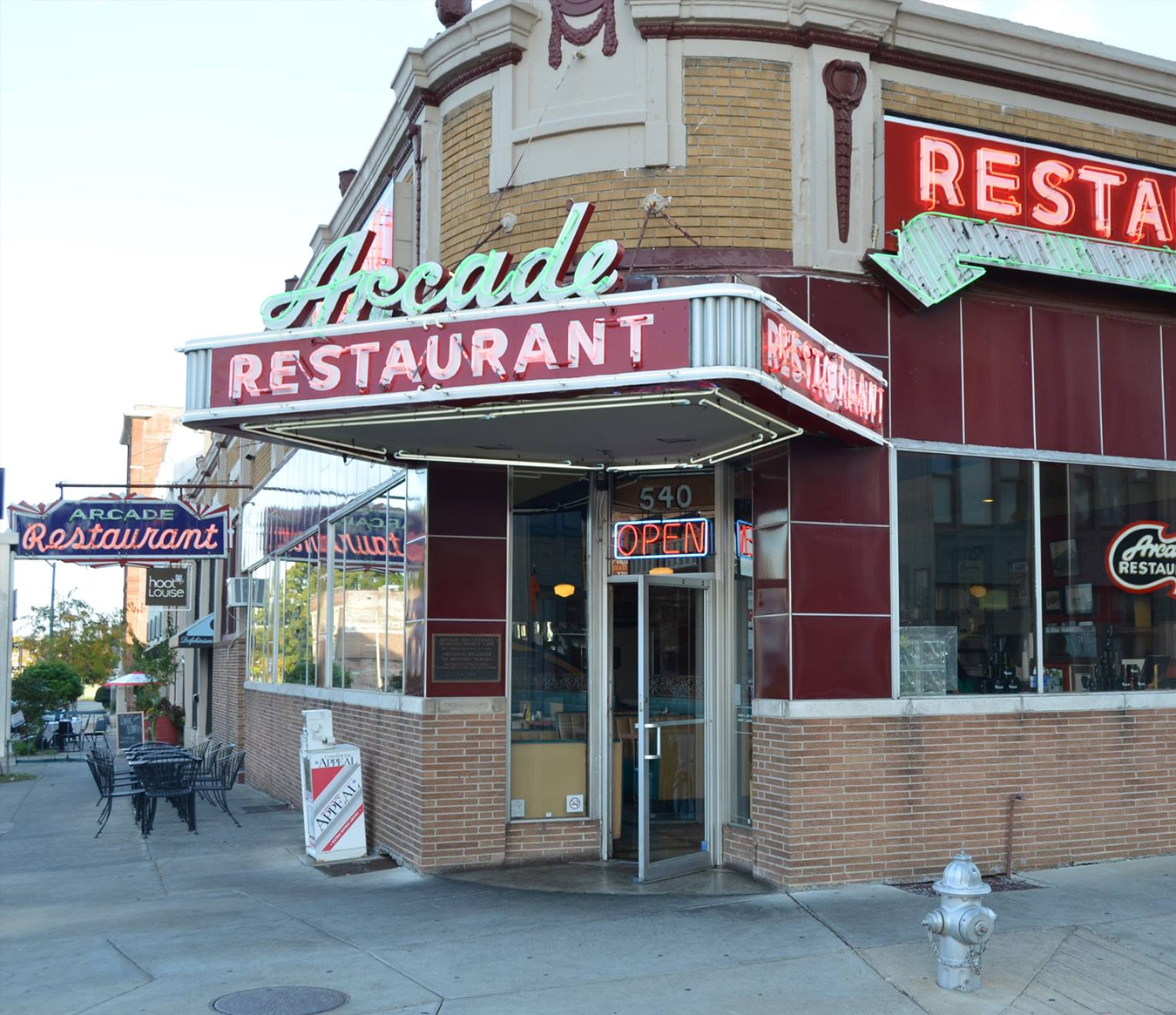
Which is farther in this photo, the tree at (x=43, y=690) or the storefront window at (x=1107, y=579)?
the tree at (x=43, y=690)

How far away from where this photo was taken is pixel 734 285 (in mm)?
8172

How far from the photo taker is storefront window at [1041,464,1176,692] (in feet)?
38.1

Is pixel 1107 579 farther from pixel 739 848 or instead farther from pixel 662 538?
pixel 739 848

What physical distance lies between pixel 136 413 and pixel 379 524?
70.2m

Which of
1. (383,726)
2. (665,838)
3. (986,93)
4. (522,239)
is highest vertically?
(986,93)

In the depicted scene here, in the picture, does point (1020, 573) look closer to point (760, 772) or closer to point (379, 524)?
point (760, 772)

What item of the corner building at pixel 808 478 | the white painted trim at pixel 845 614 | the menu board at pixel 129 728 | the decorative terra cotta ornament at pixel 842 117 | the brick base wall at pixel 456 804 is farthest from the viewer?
the menu board at pixel 129 728

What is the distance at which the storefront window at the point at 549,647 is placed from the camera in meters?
11.9

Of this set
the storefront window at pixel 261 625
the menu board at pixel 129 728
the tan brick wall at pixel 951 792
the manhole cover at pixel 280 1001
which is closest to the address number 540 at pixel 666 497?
the tan brick wall at pixel 951 792

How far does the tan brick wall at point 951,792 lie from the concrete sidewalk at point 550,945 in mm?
298

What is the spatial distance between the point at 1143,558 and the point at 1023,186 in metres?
3.67

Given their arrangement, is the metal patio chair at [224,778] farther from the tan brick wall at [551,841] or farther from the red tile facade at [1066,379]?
the red tile facade at [1066,379]

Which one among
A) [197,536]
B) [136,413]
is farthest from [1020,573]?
[136,413]

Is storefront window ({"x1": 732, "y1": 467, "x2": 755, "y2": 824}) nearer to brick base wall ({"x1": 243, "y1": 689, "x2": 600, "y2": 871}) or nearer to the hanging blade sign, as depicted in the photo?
brick base wall ({"x1": 243, "y1": 689, "x2": 600, "y2": 871})
